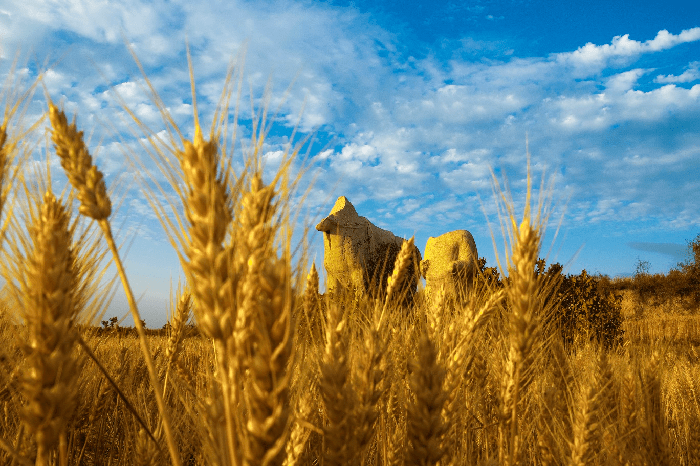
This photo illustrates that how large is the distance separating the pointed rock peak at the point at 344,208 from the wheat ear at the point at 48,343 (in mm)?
14039

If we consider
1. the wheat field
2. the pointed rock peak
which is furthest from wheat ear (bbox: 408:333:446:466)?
the pointed rock peak

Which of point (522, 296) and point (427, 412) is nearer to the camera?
point (427, 412)

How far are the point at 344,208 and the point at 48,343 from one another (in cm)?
1434

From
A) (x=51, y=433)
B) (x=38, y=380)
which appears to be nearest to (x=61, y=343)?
(x=38, y=380)

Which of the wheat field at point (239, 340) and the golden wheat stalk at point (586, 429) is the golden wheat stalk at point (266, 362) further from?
the golden wheat stalk at point (586, 429)

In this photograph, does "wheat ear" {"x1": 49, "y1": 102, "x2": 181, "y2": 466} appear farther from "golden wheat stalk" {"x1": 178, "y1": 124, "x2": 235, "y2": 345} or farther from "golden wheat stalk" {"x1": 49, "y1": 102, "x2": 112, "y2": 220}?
"golden wheat stalk" {"x1": 178, "y1": 124, "x2": 235, "y2": 345}

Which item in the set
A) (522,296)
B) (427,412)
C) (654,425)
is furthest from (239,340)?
(654,425)

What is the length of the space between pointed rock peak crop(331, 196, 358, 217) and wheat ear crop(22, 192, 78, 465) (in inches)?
553

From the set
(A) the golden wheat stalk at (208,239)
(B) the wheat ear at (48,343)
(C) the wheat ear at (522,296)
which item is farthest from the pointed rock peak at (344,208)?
(A) the golden wheat stalk at (208,239)

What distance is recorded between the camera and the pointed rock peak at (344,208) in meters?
15.4

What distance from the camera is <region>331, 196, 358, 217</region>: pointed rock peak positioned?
15.4 metres

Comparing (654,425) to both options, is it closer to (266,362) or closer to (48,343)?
(266,362)

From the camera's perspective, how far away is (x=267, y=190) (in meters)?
1.10

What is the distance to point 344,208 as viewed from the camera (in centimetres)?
1545
